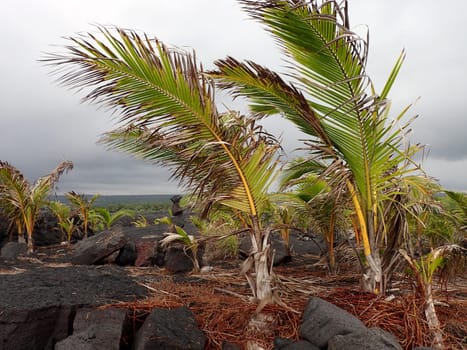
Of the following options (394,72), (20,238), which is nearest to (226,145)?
(394,72)

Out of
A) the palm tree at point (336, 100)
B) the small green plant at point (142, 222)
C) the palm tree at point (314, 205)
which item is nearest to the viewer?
the palm tree at point (336, 100)

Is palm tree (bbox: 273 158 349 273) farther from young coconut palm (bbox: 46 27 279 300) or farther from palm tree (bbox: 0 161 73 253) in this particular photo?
palm tree (bbox: 0 161 73 253)

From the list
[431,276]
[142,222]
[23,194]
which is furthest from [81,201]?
[431,276]

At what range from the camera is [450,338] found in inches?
143

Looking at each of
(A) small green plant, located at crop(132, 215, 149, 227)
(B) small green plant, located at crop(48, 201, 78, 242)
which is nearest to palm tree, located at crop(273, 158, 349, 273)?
(B) small green plant, located at crop(48, 201, 78, 242)

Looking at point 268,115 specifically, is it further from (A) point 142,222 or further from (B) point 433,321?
(A) point 142,222

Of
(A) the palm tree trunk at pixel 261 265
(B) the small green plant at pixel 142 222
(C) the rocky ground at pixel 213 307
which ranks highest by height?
(A) the palm tree trunk at pixel 261 265

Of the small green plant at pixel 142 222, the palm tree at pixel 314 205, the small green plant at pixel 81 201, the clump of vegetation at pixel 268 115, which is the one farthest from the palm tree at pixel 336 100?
the small green plant at pixel 142 222

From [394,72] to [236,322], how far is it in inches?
113

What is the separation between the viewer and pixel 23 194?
992cm

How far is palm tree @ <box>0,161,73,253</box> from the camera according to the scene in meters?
9.73

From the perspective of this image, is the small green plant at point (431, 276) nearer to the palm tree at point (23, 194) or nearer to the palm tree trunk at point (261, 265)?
the palm tree trunk at point (261, 265)

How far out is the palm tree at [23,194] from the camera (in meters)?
9.73

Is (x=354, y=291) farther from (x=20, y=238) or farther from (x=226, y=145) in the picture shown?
(x=20, y=238)
